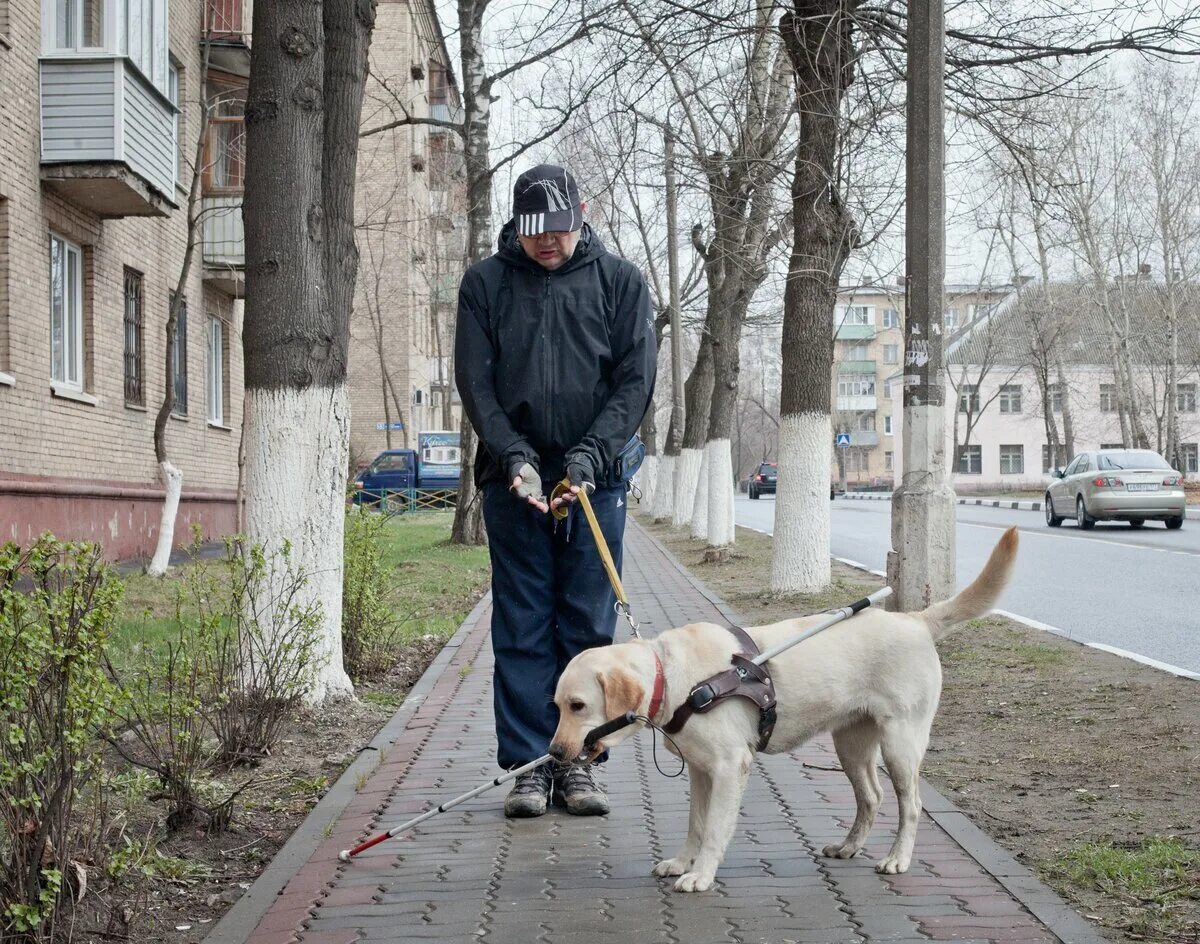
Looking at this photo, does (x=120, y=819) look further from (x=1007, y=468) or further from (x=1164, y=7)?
(x=1007, y=468)

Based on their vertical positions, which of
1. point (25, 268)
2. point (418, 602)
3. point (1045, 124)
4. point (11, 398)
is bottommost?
point (418, 602)

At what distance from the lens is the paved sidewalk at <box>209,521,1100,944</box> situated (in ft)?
12.4

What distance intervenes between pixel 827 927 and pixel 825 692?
2.49 ft

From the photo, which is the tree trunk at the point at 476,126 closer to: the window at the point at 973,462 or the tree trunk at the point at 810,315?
the tree trunk at the point at 810,315

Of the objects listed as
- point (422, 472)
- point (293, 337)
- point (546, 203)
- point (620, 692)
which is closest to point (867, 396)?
point (422, 472)

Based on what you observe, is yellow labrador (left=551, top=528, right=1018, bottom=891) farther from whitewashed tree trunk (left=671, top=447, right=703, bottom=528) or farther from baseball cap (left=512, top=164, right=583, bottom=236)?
whitewashed tree trunk (left=671, top=447, right=703, bottom=528)

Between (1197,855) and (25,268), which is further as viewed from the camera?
(25,268)

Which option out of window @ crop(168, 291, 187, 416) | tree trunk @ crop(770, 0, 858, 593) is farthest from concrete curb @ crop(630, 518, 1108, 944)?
window @ crop(168, 291, 187, 416)

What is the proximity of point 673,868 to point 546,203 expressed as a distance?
2.37 m

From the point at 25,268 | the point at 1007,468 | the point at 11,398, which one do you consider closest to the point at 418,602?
the point at 11,398

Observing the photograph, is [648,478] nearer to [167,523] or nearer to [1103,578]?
[1103,578]

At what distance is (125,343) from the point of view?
18.5 meters

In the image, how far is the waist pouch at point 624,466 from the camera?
16.6 feet

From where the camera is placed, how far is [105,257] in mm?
17500
